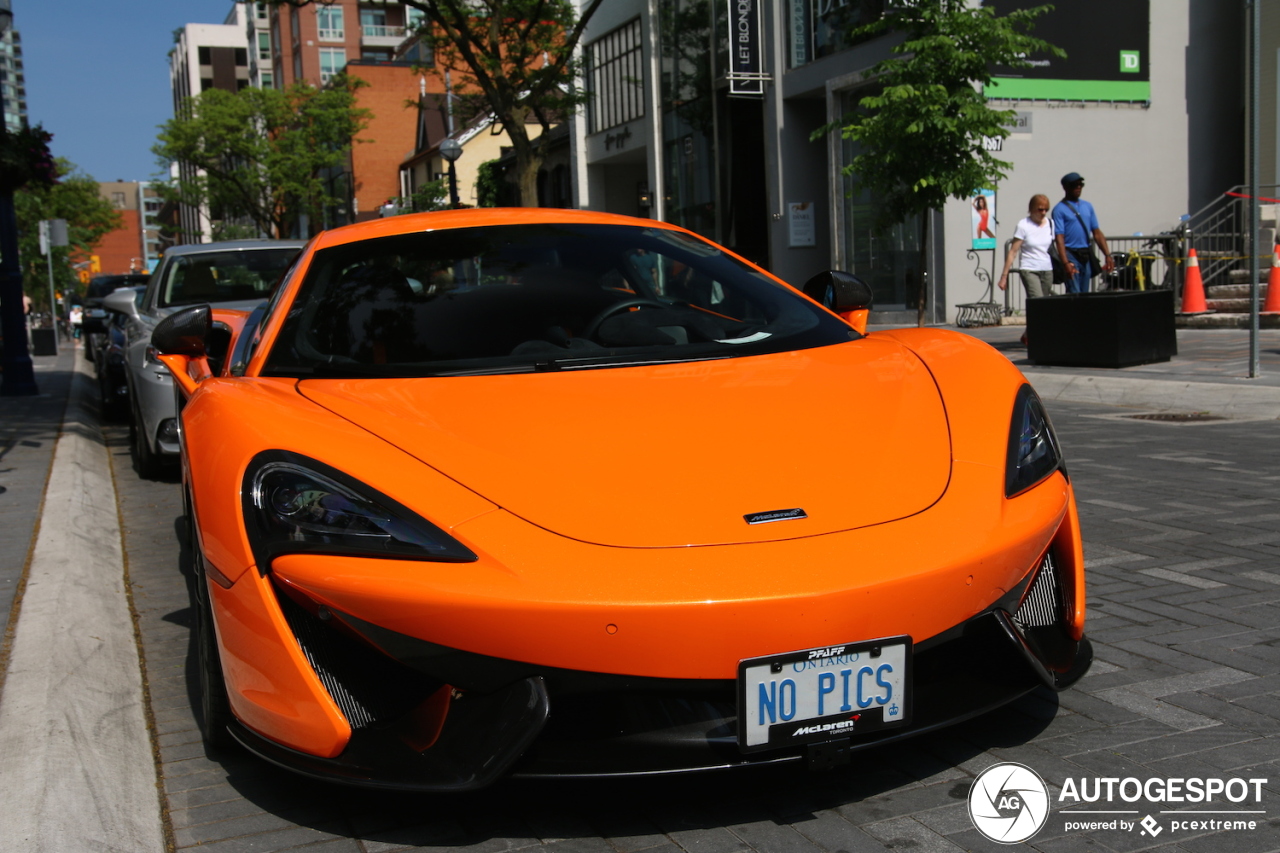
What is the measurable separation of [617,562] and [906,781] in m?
0.85

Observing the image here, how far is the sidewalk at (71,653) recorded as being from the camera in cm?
244

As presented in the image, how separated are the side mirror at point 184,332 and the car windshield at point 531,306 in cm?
52

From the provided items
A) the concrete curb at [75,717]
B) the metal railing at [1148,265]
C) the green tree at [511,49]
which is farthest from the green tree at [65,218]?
the concrete curb at [75,717]

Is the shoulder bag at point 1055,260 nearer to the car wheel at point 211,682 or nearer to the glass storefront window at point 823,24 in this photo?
the glass storefront window at point 823,24

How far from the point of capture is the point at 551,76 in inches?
841

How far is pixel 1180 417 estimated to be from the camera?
850 cm

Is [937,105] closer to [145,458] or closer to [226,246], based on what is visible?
[226,246]

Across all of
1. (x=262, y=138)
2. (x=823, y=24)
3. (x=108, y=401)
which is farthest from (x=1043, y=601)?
(x=262, y=138)

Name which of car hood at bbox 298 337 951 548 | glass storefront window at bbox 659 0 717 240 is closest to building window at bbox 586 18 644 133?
glass storefront window at bbox 659 0 717 240

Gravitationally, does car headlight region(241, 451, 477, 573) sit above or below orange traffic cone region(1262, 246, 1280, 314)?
below

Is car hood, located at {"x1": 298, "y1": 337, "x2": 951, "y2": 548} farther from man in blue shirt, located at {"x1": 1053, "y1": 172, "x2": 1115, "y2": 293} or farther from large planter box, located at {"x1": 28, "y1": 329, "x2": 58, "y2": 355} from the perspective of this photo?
large planter box, located at {"x1": 28, "y1": 329, "x2": 58, "y2": 355}

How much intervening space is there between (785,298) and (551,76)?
18729 mm

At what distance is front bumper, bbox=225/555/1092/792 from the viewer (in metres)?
2.15

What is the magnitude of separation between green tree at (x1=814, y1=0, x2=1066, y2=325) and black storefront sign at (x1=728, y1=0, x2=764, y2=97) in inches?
385
